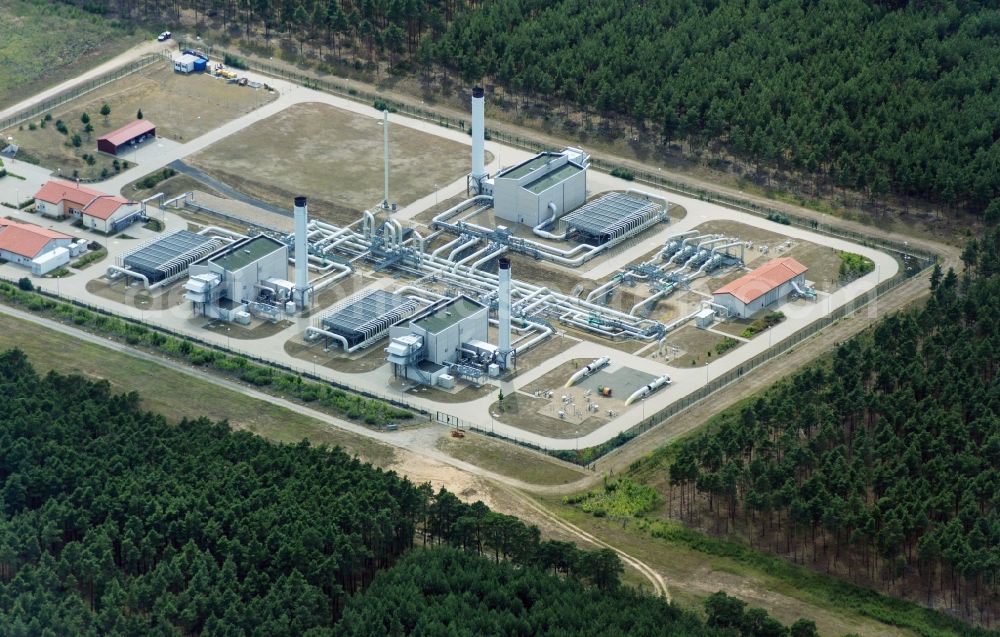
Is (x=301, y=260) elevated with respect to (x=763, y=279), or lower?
lower

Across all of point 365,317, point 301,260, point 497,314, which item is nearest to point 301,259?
point 301,260

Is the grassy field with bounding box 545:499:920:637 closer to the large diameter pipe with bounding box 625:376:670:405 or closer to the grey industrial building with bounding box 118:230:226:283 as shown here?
the large diameter pipe with bounding box 625:376:670:405

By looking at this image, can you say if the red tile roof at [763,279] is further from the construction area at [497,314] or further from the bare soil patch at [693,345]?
the bare soil patch at [693,345]

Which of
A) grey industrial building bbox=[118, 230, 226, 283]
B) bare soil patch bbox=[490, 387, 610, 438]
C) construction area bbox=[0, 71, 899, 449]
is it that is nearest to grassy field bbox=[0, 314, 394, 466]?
construction area bbox=[0, 71, 899, 449]

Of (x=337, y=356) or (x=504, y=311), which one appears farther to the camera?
(x=337, y=356)

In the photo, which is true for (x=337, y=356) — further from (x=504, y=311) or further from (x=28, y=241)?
(x=28, y=241)

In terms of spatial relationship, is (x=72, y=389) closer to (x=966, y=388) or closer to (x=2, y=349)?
(x=2, y=349)

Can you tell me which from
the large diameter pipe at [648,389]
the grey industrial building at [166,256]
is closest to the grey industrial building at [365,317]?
the grey industrial building at [166,256]
